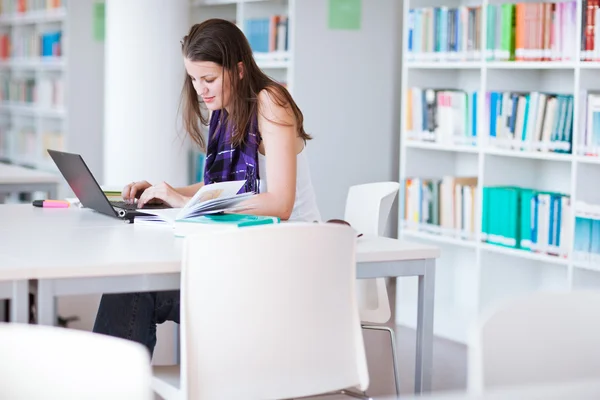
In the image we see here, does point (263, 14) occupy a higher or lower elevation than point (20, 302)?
higher

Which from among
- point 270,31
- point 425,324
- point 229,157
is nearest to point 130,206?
point 229,157

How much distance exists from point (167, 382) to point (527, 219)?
2.39 m

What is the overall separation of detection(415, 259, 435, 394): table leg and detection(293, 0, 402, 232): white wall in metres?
2.72

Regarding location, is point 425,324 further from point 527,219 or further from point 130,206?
point 527,219

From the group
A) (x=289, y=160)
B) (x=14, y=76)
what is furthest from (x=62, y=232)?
(x=14, y=76)

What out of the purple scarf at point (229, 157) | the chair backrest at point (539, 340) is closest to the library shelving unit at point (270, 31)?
the purple scarf at point (229, 157)

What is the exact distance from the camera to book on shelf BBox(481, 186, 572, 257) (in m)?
4.03

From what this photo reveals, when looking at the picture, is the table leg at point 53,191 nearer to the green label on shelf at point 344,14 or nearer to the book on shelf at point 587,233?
the green label on shelf at point 344,14

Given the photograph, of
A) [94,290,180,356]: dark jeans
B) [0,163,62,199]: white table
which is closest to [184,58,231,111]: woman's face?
[94,290,180,356]: dark jeans

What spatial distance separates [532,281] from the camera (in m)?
4.46

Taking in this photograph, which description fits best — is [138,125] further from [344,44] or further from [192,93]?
[192,93]

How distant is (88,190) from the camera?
2.81 meters

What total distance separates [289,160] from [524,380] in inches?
56.6

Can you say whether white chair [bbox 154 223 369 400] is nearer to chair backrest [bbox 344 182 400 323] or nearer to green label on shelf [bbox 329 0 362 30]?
chair backrest [bbox 344 182 400 323]
